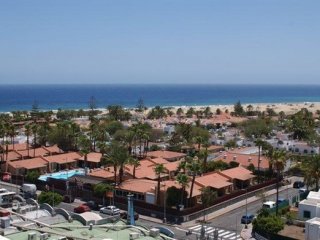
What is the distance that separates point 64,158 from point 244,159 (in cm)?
2416

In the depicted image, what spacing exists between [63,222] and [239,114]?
118322 millimetres

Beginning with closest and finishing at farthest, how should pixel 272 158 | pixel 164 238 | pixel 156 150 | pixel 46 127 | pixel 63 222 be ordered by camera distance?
1. pixel 164 238
2. pixel 63 222
3. pixel 272 158
4. pixel 156 150
5. pixel 46 127

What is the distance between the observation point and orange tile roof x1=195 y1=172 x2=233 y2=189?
50.7 m

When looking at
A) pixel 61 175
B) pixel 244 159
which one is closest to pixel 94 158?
pixel 61 175

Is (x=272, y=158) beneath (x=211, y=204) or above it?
above

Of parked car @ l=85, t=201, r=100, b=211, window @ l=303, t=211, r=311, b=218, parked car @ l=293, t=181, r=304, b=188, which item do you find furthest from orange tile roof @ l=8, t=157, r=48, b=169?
window @ l=303, t=211, r=311, b=218

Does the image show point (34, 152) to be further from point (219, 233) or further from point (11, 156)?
point (219, 233)

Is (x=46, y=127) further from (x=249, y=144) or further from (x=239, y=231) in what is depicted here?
(x=239, y=231)

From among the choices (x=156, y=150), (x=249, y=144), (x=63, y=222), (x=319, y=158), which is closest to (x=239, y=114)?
(x=249, y=144)

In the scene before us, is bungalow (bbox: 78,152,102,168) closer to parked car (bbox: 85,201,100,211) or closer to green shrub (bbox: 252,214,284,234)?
parked car (bbox: 85,201,100,211)

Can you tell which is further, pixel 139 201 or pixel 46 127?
pixel 46 127

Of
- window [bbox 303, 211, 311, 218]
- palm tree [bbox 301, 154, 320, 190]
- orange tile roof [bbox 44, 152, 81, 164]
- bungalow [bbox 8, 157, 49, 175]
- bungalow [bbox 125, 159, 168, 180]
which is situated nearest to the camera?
window [bbox 303, 211, 311, 218]

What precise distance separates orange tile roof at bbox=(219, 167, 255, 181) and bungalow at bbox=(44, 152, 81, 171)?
21.8m

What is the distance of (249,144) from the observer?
281ft
